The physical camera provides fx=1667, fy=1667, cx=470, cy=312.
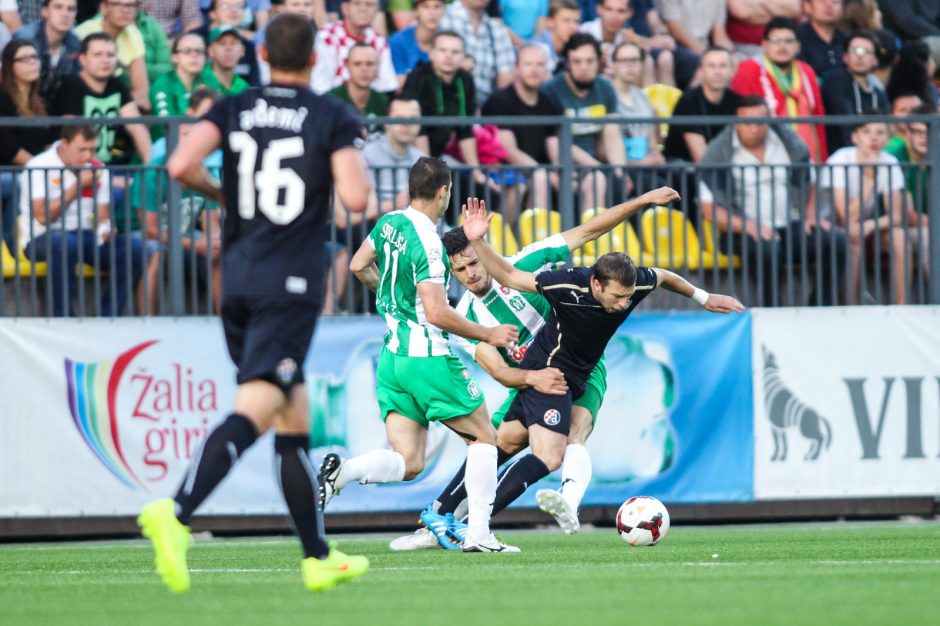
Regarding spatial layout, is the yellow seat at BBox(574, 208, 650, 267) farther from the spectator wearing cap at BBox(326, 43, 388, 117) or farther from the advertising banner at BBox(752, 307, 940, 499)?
the spectator wearing cap at BBox(326, 43, 388, 117)

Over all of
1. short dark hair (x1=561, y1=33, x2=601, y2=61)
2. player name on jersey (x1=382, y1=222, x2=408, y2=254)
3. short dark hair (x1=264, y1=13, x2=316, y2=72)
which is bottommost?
player name on jersey (x1=382, y1=222, x2=408, y2=254)

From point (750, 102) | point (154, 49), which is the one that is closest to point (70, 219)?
point (154, 49)

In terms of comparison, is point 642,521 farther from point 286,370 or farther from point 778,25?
point 778,25

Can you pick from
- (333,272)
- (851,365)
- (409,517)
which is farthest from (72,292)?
(851,365)

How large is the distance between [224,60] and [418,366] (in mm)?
5123

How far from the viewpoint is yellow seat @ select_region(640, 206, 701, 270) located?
514 inches

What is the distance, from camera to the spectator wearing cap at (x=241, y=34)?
47.2 ft

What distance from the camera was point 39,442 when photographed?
486 inches

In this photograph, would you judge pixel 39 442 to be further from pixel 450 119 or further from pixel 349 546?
pixel 450 119

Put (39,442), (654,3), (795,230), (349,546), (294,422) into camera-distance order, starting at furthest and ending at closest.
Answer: (654,3), (795,230), (39,442), (349,546), (294,422)

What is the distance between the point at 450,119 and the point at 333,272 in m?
1.47

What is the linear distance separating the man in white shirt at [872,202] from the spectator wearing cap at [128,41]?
5682 mm

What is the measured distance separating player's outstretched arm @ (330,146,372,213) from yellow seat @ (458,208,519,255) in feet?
19.9

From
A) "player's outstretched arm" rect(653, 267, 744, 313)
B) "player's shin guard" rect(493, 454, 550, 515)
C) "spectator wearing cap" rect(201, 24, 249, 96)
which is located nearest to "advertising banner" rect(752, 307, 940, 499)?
"player's outstretched arm" rect(653, 267, 744, 313)
